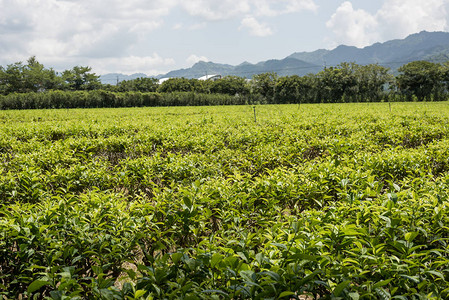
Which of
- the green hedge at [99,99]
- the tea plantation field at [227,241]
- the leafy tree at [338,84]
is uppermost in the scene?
the leafy tree at [338,84]

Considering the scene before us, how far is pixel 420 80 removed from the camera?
5719 centimetres

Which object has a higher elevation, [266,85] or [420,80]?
[266,85]

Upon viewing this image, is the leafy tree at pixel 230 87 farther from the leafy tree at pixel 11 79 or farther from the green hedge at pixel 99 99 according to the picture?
the leafy tree at pixel 11 79

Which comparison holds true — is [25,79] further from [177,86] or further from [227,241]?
[227,241]

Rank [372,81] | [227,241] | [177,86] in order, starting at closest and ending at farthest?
[227,241], [372,81], [177,86]

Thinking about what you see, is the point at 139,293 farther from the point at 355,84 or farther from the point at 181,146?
the point at 355,84

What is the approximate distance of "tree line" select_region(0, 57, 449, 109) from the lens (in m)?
53.4

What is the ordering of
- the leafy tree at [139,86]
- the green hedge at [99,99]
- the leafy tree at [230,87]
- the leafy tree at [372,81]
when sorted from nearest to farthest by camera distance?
1. the green hedge at [99,99]
2. the leafy tree at [372,81]
3. the leafy tree at [230,87]
4. the leafy tree at [139,86]

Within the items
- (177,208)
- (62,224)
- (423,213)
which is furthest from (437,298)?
(62,224)

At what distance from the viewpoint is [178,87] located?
78.6 metres

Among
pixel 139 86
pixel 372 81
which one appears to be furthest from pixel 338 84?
pixel 139 86

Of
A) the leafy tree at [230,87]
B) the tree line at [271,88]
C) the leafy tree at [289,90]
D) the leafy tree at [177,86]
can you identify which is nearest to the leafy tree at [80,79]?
the tree line at [271,88]

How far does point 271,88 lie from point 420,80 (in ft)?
104

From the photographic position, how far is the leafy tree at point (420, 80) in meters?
56.1
